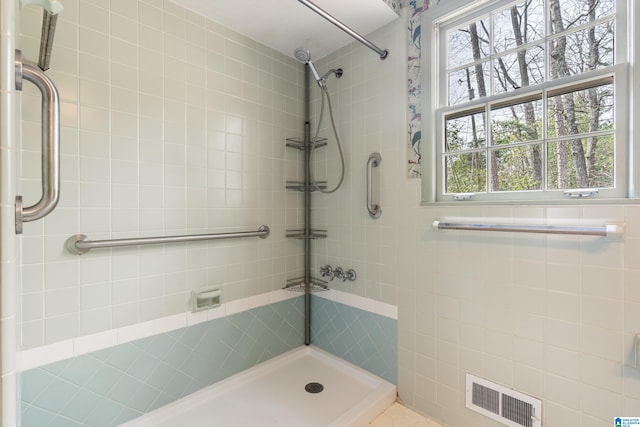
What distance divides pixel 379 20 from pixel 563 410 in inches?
79.5

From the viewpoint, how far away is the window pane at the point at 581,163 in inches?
43.1

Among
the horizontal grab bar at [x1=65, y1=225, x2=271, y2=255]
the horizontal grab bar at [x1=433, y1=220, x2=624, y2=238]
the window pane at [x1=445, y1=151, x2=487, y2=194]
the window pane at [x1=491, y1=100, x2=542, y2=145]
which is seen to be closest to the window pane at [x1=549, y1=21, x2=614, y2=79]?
the window pane at [x1=491, y1=100, x2=542, y2=145]

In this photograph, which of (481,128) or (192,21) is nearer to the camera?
(481,128)

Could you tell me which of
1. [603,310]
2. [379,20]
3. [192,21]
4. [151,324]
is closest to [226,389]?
[151,324]

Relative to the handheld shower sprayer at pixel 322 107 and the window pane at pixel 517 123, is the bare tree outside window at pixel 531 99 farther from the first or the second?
the handheld shower sprayer at pixel 322 107

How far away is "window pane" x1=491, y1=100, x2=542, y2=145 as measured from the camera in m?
1.25

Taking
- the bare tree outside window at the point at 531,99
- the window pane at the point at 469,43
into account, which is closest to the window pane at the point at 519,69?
the bare tree outside window at the point at 531,99

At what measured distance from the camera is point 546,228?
1091mm

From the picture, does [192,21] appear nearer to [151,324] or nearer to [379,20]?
[379,20]

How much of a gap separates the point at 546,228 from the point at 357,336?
1.18m

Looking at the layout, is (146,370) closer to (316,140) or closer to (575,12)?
(316,140)

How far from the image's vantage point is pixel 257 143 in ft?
5.98

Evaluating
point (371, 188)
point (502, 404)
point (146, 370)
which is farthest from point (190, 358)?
point (502, 404)

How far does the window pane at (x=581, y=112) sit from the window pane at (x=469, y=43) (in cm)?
42
